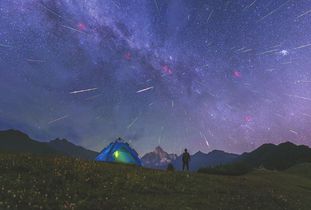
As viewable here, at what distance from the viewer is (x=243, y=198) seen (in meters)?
25.1

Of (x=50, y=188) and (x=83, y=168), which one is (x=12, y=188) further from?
(x=83, y=168)

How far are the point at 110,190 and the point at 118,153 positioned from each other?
81.5ft

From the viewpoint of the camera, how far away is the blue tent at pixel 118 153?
4522cm

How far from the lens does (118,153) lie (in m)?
45.6

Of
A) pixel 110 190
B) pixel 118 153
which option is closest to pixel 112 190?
pixel 110 190

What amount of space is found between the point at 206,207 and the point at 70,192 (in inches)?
309

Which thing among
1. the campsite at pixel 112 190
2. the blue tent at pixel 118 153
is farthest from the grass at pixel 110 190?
the blue tent at pixel 118 153

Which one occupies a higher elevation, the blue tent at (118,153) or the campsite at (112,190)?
the blue tent at (118,153)

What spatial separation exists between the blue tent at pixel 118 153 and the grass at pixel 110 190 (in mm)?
17025

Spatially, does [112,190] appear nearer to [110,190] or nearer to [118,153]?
[110,190]

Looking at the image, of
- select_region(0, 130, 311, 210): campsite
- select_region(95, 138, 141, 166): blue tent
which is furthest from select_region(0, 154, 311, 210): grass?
select_region(95, 138, 141, 166): blue tent

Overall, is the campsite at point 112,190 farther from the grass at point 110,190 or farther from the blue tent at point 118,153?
the blue tent at point 118,153

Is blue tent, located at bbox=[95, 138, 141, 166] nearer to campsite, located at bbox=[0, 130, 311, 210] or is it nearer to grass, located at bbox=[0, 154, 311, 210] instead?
campsite, located at bbox=[0, 130, 311, 210]

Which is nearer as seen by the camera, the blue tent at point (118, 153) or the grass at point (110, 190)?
the grass at point (110, 190)
